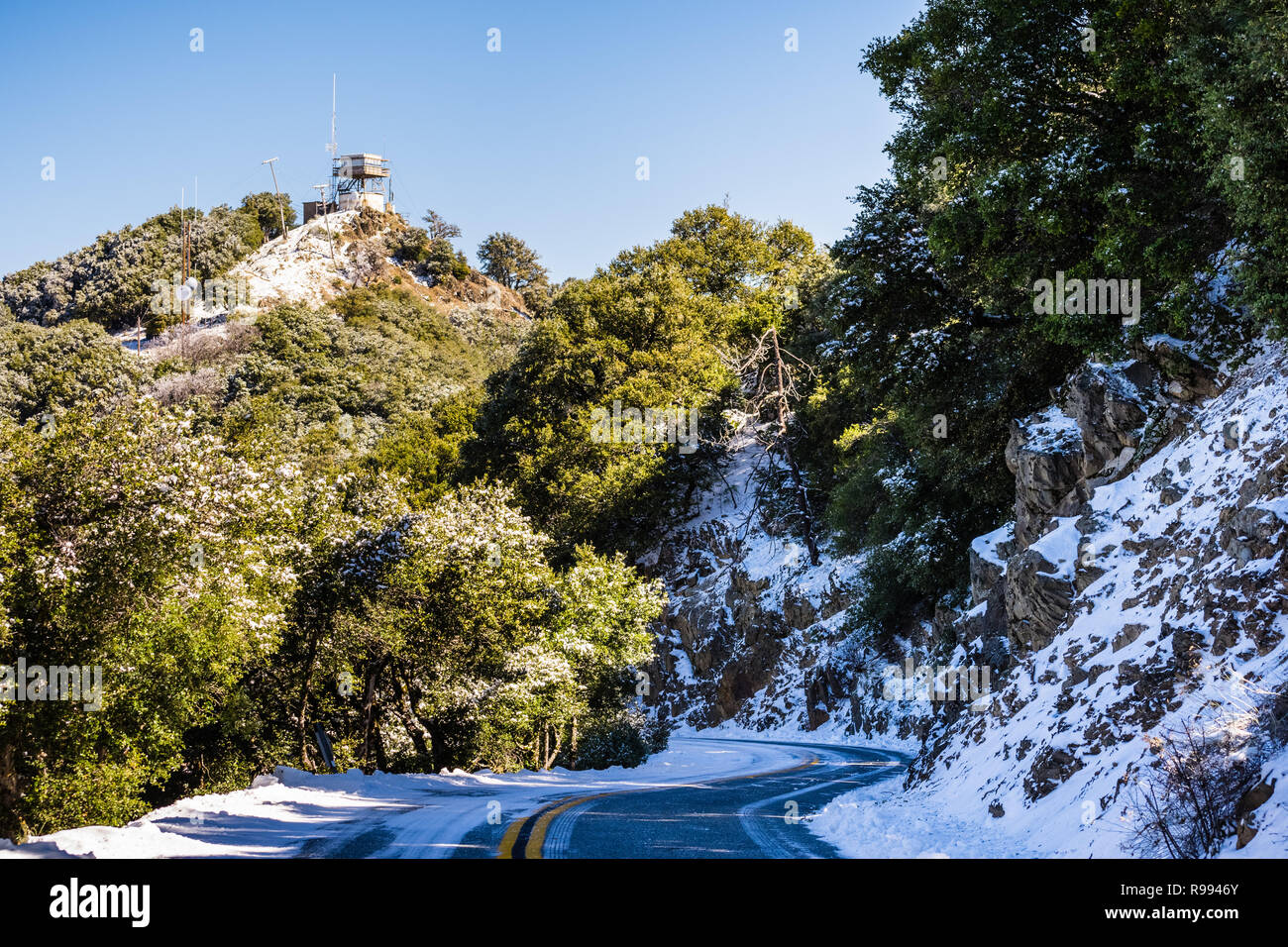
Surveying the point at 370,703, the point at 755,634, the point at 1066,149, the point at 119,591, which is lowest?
the point at 755,634

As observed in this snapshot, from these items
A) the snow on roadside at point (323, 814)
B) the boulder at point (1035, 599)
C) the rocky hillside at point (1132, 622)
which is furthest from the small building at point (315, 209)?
the boulder at point (1035, 599)

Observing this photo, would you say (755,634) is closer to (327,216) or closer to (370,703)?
(370,703)

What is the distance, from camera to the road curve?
7621 millimetres

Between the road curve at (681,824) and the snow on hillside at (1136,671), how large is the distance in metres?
0.70

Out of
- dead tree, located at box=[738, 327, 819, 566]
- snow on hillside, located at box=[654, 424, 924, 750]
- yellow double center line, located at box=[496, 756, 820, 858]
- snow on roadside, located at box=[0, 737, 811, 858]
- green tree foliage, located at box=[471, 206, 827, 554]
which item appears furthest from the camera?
green tree foliage, located at box=[471, 206, 827, 554]

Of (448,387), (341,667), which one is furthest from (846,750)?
(448,387)

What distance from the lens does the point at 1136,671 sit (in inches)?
384

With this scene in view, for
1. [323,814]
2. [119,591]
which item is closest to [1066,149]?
[323,814]

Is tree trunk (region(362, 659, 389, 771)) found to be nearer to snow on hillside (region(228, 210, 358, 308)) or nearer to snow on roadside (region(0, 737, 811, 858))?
snow on roadside (region(0, 737, 811, 858))

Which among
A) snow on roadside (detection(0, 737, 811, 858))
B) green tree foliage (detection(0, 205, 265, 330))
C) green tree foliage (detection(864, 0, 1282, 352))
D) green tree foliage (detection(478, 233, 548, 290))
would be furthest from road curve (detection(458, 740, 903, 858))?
green tree foliage (detection(478, 233, 548, 290))

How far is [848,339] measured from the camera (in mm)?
22750

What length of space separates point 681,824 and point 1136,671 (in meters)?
5.42

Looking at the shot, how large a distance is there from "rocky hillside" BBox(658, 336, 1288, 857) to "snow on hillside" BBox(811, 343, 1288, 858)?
28mm
